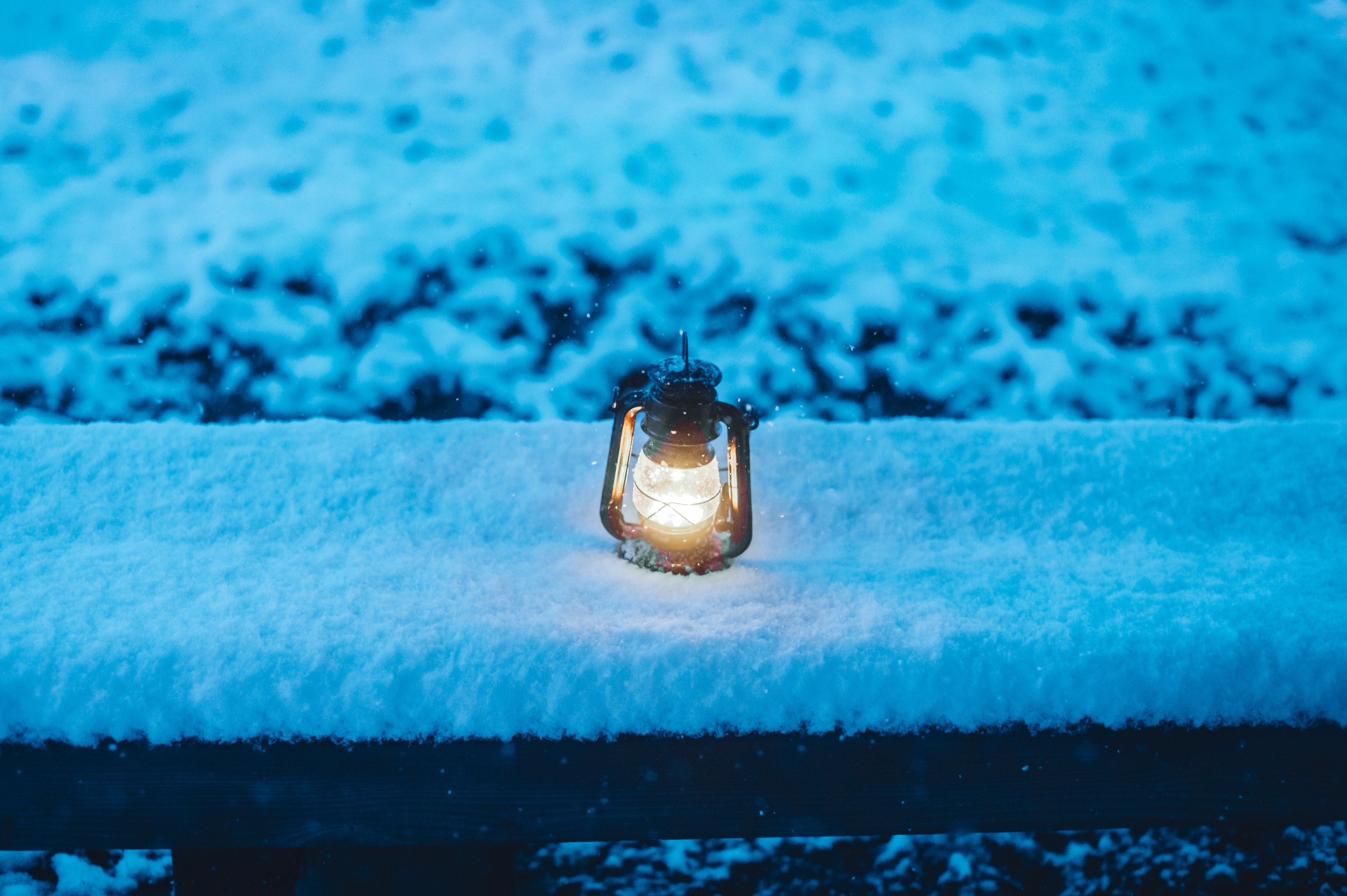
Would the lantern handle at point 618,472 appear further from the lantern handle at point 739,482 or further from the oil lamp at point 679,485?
the lantern handle at point 739,482

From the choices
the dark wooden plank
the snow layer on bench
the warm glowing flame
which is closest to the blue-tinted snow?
the snow layer on bench

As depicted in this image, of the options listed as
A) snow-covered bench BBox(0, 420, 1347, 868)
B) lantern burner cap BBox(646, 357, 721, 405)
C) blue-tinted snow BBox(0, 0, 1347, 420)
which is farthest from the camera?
blue-tinted snow BBox(0, 0, 1347, 420)

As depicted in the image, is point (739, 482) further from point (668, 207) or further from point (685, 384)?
point (668, 207)

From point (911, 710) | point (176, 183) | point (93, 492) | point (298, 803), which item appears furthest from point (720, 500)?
point (176, 183)

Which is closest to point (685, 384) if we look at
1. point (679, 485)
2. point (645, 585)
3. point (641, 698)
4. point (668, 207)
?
point (679, 485)

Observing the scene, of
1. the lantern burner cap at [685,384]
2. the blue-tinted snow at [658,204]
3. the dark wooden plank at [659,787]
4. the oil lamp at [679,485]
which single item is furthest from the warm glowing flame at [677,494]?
the blue-tinted snow at [658,204]

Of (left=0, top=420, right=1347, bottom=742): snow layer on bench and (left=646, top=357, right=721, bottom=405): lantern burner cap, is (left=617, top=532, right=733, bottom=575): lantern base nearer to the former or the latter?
(left=0, top=420, right=1347, bottom=742): snow layer on bench

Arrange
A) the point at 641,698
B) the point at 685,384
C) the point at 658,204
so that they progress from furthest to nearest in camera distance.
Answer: the point at 658,204, the point at 685,384, the point at 641,698
